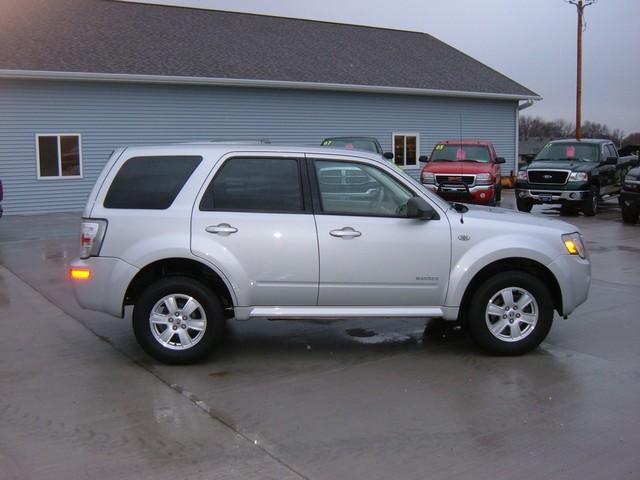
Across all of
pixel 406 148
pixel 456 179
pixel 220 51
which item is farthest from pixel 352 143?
pixel 406 148

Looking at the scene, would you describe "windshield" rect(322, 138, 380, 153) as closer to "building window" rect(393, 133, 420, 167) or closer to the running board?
"building window" rect(393, 133, 420, 167)

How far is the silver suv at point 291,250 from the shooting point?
576 cm

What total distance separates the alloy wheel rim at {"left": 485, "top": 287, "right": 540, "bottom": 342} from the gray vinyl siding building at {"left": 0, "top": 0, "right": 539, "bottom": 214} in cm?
1413

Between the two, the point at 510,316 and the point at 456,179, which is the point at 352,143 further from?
the point at 510,316

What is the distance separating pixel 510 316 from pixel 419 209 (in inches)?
49.4

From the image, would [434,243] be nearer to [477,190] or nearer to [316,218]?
[316,218]

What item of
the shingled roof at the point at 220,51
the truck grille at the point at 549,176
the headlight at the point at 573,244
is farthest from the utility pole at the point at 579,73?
the headlight at the point at 573,244

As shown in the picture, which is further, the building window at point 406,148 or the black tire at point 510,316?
the building window at point 406,148

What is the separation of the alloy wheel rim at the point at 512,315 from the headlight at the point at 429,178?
12.5m

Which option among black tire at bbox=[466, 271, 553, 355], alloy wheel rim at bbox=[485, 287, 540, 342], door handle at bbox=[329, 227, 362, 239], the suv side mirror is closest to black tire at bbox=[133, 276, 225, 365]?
door handle at bbox=[329, 227, 362, 239]

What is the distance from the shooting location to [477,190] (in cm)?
1762

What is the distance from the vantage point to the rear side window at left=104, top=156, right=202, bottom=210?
5844mm

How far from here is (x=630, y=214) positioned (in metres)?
16.4

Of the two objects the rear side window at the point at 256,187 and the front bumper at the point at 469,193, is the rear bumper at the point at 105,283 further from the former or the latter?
the front bumper at the point at 469,193
